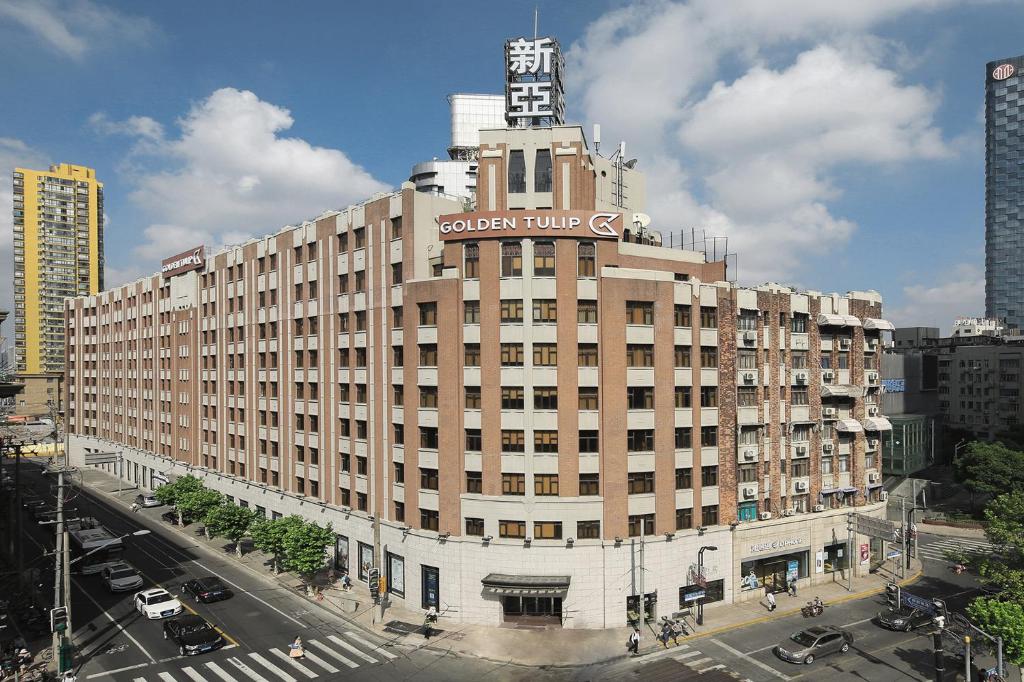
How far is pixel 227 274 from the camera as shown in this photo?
273 ft

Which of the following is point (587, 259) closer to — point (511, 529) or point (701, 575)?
point (511, 529)

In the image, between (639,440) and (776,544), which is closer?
(639,440)

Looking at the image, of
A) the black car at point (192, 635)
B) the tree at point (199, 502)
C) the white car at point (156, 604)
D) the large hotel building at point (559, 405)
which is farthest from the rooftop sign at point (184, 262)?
the black car at point (192, 635)

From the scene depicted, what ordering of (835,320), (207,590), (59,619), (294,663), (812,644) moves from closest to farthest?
1. (59,619)
2. (294,663)
3. (812,644)
4. (207,590)
5. (835,320)

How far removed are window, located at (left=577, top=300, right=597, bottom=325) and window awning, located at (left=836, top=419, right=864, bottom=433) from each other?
1280 inches

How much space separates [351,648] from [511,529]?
14.5 meters

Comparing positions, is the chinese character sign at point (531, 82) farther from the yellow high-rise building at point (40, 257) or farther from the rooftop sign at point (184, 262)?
the yellow high-rise building at point (40, 257)

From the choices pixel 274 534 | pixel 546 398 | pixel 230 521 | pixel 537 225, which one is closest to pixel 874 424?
pixel 546 398

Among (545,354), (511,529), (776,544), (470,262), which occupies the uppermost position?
(470,262)

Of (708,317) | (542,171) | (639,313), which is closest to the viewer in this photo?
(639,313)

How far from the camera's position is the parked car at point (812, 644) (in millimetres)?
43375

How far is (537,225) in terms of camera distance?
50.2 m

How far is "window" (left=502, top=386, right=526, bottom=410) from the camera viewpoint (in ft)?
165

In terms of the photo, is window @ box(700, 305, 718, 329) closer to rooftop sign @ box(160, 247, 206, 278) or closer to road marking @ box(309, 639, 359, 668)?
road marking @ box(309, 639, 359, 668)
